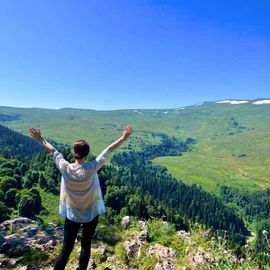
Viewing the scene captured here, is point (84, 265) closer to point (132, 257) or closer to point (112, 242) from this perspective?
point (132, 257)

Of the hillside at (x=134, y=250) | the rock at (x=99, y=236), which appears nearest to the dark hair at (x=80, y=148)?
the hillside at (x=134, y=250)

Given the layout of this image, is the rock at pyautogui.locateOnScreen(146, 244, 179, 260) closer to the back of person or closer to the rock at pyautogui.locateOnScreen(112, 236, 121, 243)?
the rock at pyautogui.locateOnScreen(112, 236, 121, 243)

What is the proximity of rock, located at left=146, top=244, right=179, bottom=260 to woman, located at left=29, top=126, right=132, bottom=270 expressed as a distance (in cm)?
384

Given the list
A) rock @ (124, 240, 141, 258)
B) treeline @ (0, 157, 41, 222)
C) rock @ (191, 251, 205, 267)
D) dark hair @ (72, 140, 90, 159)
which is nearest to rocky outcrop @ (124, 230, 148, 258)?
rock @ (124, 240, 141, 258)

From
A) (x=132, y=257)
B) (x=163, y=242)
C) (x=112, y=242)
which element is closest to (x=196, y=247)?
(x=163, y=242)

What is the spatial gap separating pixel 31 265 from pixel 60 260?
11.1ft

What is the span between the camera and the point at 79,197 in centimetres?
544

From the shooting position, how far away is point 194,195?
600 ft

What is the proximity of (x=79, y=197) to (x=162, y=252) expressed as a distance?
544cm

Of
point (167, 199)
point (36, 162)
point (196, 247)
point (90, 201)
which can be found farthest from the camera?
point (167, 199)

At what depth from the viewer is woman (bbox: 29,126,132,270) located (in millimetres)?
5262

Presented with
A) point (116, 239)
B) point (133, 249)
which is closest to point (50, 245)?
point (116, 239)

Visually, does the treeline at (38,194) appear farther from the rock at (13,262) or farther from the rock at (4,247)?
the rock at (13,262)

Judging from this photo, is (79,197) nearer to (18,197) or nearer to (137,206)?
(18,197)
